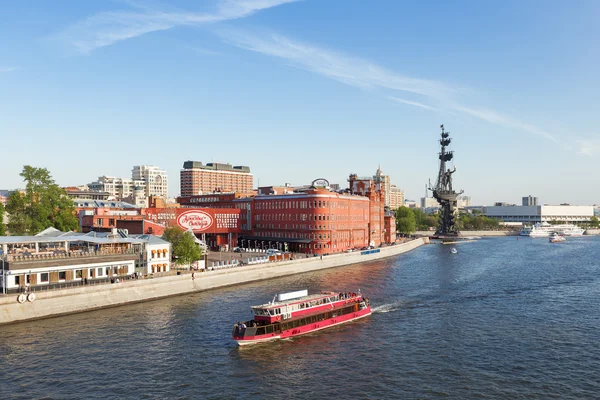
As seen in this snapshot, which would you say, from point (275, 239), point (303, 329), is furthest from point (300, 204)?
point (303, 329)

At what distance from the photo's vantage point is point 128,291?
74.4 metres

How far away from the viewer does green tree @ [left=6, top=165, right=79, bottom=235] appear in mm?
105125

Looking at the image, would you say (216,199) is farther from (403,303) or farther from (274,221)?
(403,303)

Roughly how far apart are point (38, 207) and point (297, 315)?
7181cm

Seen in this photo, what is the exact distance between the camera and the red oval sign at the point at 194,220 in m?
130

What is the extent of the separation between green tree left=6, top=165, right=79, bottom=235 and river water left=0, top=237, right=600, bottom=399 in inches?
1803

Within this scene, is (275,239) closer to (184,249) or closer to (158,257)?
(184,249)

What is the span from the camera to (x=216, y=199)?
172 metres

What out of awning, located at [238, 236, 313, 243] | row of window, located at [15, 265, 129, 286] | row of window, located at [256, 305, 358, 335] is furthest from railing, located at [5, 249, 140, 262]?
awning, located at [238, 236, 313, 243]

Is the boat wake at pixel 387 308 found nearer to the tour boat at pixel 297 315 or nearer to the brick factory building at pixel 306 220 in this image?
the tour boat at pixel 297 315

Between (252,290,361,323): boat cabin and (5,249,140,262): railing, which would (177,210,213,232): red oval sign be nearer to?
(5,249,140,262): railing

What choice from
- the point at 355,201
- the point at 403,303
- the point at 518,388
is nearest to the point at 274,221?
the point at 355,201

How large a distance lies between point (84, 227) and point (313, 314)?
85.0 meters

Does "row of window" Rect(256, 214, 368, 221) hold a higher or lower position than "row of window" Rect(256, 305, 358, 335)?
higher
